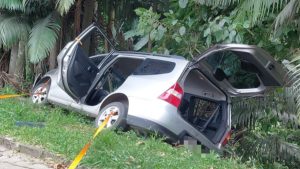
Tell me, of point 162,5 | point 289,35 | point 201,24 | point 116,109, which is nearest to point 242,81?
point 289,35

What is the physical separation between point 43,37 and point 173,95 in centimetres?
499

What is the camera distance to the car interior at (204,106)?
830 cm

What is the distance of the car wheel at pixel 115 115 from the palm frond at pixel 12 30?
450cm

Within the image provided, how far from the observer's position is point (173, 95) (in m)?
7.74

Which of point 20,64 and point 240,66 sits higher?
point 240,66

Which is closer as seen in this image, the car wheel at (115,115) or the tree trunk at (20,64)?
the car wheel at (115,115)

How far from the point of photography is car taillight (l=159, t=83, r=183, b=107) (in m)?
7.71

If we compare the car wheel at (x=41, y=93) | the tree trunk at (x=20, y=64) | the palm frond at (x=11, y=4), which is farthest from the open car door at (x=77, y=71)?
the tree trunk at (x=20, y=64)

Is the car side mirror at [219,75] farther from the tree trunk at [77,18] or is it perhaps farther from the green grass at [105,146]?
the tree trunk at [77,18]

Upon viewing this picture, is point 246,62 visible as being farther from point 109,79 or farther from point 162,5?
point 162,5

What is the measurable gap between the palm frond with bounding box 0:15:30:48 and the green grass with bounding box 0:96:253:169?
357 centimetres

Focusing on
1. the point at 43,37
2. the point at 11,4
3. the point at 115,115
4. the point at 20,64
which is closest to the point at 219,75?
the point at 115,115

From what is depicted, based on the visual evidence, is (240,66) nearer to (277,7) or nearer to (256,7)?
(277,7)

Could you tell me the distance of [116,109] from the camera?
8.21 metres
